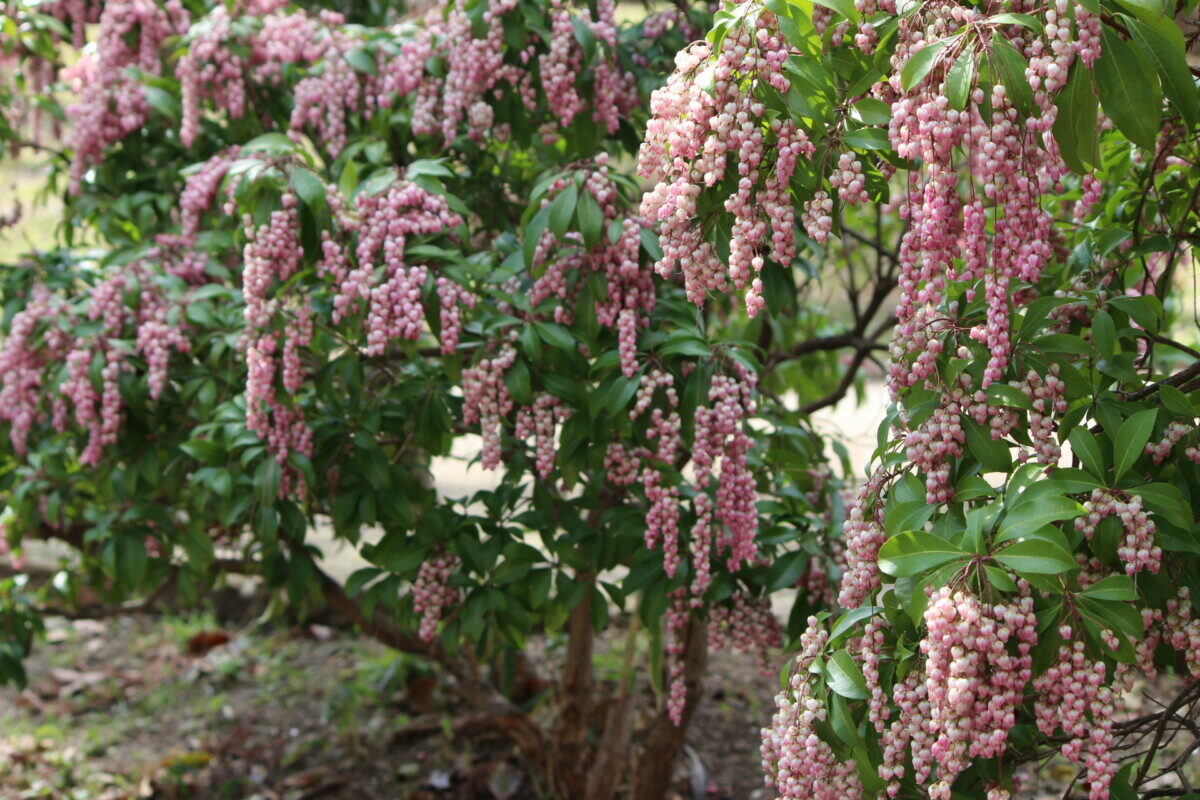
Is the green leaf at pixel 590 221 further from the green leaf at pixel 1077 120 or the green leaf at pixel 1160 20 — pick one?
the green leaf at pixel 1160 20

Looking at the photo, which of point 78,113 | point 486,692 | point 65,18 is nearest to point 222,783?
point 486,692

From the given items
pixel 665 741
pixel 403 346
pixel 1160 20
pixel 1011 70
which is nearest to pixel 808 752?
pixel 1011 70

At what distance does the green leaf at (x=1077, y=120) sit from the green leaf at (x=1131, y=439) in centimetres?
38

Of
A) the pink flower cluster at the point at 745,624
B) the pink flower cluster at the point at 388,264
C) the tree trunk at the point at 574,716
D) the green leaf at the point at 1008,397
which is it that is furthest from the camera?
the tree trunk at the point at 574,716

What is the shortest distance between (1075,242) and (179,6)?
2642 mm

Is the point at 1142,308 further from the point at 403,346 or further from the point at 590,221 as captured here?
the point at 403,346

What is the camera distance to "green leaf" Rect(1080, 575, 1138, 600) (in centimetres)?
155

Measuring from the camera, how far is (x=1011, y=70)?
145 cm

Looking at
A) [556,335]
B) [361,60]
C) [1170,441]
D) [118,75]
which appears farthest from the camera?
[118,75]

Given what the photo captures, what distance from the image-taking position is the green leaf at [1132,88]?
1.49 meters

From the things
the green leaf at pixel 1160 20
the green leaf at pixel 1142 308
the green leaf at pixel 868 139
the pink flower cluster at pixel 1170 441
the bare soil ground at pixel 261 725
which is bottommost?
the bare soil ground at pixel 261 725

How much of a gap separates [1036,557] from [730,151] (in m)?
0.71

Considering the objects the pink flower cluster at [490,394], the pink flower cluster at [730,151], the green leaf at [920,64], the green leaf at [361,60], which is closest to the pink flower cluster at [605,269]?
the pink flower cluster at [490,394]

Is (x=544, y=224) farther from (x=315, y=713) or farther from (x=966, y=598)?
(x=315, y=713)
